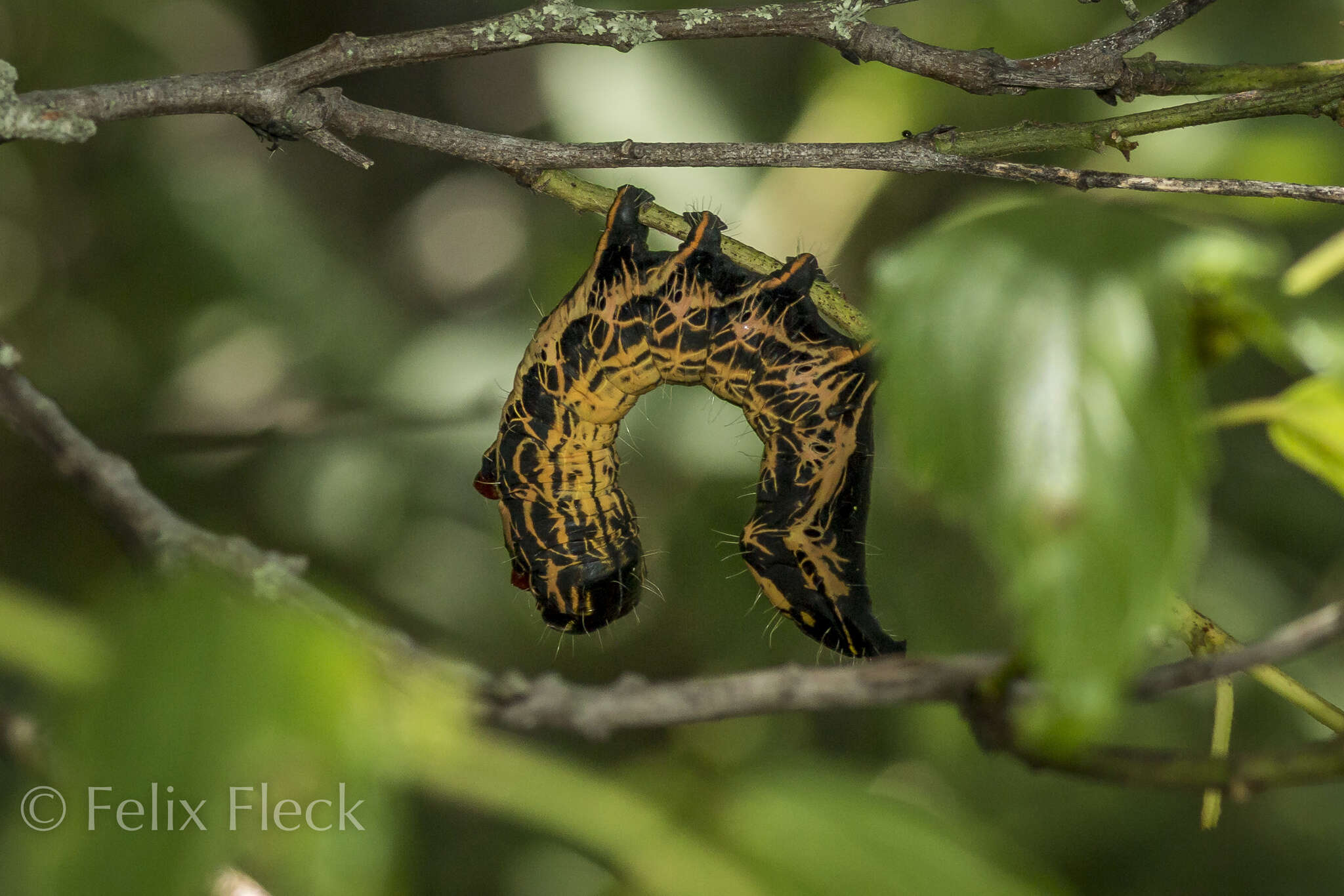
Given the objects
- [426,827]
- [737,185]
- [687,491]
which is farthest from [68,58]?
[426,827]

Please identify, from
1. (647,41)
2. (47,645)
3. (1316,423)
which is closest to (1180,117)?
(1316,423)

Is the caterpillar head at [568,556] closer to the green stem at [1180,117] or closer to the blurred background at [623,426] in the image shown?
the blurred background at [623,426]

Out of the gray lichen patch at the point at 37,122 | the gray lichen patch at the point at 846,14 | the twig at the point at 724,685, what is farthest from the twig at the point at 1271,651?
the gray lichen patch at the point at 37,122

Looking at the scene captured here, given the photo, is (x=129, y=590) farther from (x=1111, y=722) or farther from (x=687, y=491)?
(x=687, y=491)
